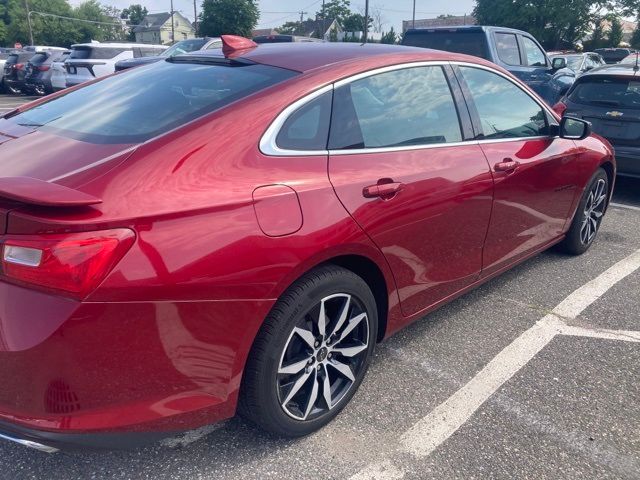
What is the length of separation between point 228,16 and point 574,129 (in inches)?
1903

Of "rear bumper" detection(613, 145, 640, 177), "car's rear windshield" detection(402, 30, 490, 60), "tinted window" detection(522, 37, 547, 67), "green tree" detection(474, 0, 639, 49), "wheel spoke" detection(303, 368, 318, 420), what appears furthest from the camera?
"green tree" detection(474, 0, 639, 49)

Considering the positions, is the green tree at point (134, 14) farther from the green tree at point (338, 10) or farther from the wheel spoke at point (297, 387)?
the wheel spoke at point (297, 387)

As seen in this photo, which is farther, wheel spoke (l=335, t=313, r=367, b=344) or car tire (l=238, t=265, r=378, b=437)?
wheel spoke (l=335, t=313, r=367, b=344)

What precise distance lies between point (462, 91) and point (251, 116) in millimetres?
1435

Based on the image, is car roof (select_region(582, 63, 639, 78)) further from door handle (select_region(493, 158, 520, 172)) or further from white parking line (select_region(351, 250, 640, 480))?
door handle (select_region(493, 158, 520, 172))

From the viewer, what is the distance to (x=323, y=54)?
2750 mm

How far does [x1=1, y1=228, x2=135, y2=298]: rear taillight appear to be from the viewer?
168 centimetres

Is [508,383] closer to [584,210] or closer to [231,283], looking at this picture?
[231,283]

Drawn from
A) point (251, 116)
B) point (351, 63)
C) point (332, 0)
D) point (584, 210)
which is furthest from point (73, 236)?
point (332, 0)

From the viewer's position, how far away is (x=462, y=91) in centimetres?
313

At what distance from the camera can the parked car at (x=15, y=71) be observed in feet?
60.6

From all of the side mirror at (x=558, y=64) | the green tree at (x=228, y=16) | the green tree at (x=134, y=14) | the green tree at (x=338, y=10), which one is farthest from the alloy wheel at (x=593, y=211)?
the green tree at (x=134, y=14)

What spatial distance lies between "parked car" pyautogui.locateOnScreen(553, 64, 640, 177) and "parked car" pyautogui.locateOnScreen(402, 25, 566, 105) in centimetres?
244

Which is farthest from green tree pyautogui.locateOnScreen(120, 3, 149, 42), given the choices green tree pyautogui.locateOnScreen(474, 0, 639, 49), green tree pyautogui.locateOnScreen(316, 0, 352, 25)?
green tree pyautogui.locateOnScreen(474, 0, 639, 49)
